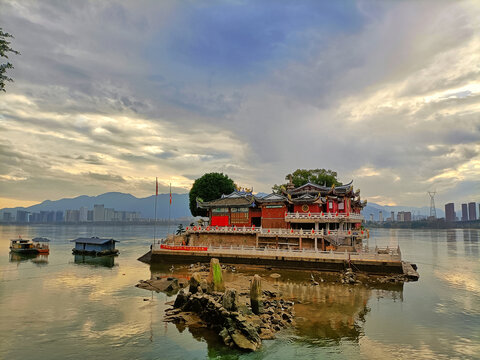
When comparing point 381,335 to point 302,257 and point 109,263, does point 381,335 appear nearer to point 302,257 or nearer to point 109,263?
point 302,257

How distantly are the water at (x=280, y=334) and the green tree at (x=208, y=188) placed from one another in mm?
29251

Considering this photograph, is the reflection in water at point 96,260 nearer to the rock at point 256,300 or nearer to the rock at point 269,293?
the rock at point 269,293

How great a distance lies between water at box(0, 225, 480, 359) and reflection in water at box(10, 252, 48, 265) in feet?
49.9

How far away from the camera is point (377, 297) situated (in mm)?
28375

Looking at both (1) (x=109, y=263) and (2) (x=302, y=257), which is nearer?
(2) (x=302, y=257)

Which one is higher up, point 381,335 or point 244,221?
point 244,221

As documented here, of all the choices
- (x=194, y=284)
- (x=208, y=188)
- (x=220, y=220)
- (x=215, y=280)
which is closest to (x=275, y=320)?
(x=194, y=284)

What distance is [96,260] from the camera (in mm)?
52562

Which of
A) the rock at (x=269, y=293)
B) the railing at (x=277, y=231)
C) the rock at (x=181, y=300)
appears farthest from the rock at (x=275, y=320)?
the railing at (x=277, y=231)

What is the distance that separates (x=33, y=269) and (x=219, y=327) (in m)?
36.5

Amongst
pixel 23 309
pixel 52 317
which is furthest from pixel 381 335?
pixel 23 309

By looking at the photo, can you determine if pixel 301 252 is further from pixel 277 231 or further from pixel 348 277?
pixel 348 277

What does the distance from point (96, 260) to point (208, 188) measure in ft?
79.6

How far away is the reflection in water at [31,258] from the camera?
50.8 m
